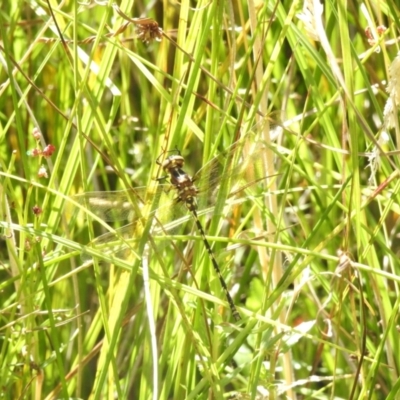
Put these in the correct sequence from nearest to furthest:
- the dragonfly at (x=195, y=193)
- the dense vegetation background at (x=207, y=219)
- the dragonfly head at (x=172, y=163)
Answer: the dense vegetation background at (x=207, y=219) < the dragonfly at (x=195, y=193) < the dragonfly head at (x=172, y=163)

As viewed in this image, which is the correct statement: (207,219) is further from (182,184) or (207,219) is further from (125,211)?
(125,211)

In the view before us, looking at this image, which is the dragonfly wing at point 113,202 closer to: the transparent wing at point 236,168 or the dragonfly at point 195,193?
the dragonfly at point 195,193

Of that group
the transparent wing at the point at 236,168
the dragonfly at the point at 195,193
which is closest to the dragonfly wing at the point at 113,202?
the dragonfly at the point at 195,193

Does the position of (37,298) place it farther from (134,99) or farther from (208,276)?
(134,99)

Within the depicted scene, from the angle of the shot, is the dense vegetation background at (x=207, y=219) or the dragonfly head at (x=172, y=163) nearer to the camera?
the dense vegetation background at (x=207, y=219)

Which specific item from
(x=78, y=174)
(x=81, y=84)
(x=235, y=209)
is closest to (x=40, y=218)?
(x=81, y=84)
